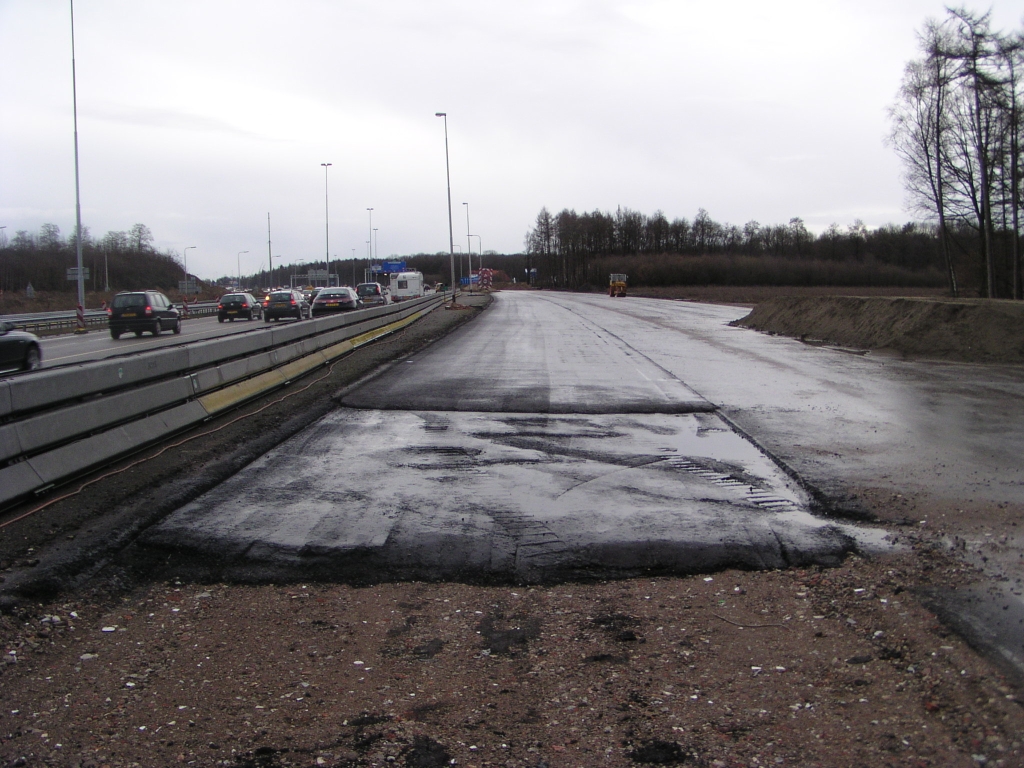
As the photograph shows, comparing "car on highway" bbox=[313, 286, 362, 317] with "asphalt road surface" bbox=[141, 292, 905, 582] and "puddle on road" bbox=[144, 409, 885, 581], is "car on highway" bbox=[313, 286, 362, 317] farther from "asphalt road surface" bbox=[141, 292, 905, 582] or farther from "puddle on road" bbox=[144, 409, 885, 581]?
"puddle on road" bbox=[144, 409, 885, 581]

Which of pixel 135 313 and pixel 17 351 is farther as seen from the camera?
pixel 135 313

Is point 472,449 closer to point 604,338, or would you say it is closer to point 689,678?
point 689,678

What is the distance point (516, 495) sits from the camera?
7.39 meters

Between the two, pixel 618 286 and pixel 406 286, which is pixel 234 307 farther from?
pixel 618 286

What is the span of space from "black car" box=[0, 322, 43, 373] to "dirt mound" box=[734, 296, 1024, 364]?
21.8 m

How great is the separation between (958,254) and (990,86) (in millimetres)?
18004

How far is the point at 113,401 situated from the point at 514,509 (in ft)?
14.3

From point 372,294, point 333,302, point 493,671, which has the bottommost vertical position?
point 493,671

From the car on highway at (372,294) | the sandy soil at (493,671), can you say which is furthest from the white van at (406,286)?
the sandy soil at (493,671)

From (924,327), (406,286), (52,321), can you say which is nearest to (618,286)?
(406,286)

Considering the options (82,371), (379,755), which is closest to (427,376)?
(82,371)

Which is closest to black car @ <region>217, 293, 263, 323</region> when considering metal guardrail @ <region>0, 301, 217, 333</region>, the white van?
metal guardrail @ <region>0, 301, 217, 333</region>

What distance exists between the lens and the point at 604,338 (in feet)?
89.0

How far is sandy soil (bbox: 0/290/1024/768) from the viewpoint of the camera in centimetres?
342
